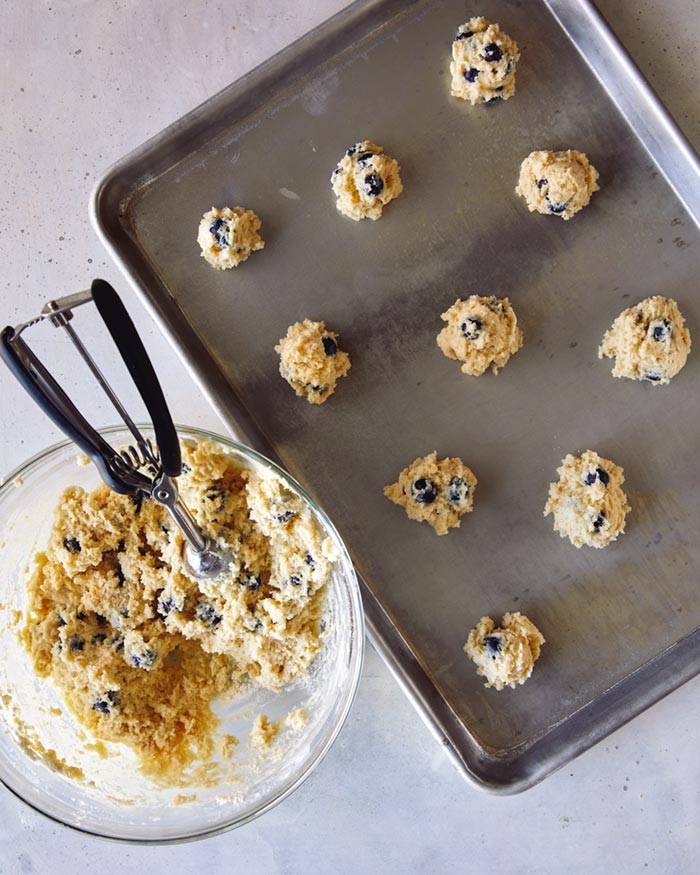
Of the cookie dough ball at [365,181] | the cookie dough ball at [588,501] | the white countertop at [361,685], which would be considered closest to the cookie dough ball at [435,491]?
the cookie dough ball at [588,501]

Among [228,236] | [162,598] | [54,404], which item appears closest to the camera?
[54,404]

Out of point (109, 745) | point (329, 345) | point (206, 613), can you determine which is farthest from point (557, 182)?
point (109, 745)

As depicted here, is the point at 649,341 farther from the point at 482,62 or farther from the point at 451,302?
the point at 482,62

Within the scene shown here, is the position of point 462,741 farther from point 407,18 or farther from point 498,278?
point 407,18

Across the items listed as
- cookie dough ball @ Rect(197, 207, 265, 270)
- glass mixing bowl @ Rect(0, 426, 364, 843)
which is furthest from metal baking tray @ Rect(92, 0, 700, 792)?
glass mixing bowl @ Rect(0, 426, 364, 843)

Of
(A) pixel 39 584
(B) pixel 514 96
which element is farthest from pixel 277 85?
(A) pixel 39 584

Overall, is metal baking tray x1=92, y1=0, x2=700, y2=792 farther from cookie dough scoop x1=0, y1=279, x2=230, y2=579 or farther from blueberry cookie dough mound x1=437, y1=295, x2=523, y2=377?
cookie dough scoop x1=0, y1=279, x2=230, y2=579

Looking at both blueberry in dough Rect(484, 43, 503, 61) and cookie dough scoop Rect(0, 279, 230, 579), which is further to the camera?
blueberry in dough Rect(484, 43, 503, 61)
